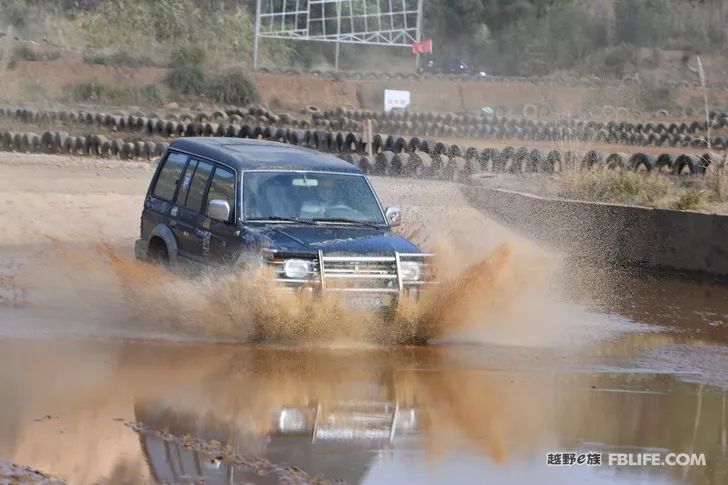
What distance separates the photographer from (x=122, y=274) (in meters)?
11.8

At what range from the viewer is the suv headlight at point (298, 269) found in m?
10.3

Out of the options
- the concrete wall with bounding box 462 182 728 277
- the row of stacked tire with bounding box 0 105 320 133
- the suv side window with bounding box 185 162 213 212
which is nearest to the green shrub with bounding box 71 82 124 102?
the row of stacked tire with bounding box 0 105 320 133

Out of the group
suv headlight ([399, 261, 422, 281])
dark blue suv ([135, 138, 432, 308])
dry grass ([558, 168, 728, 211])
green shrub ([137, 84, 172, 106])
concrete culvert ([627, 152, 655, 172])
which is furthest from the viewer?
green shrub ([137, 84, 172, 106])

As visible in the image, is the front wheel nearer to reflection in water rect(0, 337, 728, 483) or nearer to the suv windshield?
the suv windshield

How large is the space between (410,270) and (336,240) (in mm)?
729

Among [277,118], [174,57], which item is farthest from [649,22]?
[277,118]

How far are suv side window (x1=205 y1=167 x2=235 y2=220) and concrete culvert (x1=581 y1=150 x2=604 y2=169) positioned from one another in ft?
41.9

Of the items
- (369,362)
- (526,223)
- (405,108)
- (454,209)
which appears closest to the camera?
(369,362)

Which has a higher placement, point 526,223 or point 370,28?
point 370,28

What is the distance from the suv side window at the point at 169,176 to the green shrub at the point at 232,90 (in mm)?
42015

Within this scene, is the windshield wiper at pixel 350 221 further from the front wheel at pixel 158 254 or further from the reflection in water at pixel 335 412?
the front wheel at pixel 158 254

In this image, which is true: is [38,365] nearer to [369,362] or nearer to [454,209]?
[369,362]

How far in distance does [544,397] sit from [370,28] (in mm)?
66509

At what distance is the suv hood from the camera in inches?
412
